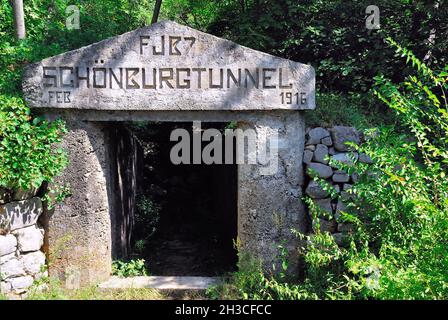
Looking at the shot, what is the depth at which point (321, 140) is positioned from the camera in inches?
186

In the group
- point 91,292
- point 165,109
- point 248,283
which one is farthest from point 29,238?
point 248,283

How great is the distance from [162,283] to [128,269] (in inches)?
20.3

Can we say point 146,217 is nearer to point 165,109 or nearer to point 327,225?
point 165,109

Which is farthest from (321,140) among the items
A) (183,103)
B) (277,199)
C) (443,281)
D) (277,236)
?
(443,281)

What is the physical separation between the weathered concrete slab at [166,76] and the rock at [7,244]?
129 centimetres

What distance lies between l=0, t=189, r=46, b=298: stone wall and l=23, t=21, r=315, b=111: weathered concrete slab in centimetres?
96

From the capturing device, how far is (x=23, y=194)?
441 cm

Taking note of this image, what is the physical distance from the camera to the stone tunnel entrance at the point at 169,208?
5836 millimetres

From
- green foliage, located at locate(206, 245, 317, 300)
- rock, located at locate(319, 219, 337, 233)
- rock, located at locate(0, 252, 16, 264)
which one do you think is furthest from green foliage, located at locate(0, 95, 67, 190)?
rock, located at locate(319, 219, 337, 233)

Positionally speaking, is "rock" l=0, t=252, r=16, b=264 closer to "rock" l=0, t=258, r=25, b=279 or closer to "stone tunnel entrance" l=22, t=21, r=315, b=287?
"rock" l=0, t=258, r=25, b=279

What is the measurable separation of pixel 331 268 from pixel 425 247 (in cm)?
105

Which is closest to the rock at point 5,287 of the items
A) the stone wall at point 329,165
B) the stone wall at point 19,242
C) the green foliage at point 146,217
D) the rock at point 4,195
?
the stone wall at point 19,242

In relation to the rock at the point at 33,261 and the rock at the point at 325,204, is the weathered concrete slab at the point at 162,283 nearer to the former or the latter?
the rock at the point at 33,261

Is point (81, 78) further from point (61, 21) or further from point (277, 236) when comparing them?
point (61, 21)
